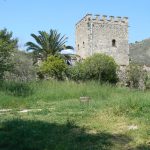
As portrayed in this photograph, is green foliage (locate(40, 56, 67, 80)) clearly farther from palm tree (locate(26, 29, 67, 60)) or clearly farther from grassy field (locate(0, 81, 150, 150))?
grassy field (locate(0, 81, 150, 150))

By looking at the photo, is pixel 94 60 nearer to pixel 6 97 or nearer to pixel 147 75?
pixel 147 75

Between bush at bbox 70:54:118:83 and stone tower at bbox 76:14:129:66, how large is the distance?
10271mm

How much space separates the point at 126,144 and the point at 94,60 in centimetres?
3469

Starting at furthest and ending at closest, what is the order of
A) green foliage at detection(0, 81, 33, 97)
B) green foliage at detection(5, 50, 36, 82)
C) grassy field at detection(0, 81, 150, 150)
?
green foliage at detection(5, 50, 36, 82)
green foliage at detection(0, 81, 33, 97)
grassy field at detection(0, 81, 150, 150)

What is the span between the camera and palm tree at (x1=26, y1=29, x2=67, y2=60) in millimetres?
45344

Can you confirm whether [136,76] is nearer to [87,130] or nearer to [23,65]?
[23,65]

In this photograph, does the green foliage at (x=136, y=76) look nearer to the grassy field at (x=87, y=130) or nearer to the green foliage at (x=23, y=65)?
the green foliage at (x=23, y=65)

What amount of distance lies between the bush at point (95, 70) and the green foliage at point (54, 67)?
95cm

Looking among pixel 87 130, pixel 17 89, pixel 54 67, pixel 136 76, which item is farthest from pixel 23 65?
pixel 87 130

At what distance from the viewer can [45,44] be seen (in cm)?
4534

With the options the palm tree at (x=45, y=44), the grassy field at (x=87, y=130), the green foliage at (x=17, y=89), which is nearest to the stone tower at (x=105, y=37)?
the palm tree at (x=45, y=44)

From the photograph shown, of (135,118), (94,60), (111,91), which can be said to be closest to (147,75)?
(94,60)

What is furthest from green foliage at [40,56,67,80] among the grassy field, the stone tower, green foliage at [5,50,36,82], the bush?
the grassy field

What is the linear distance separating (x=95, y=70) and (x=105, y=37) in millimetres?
13002
